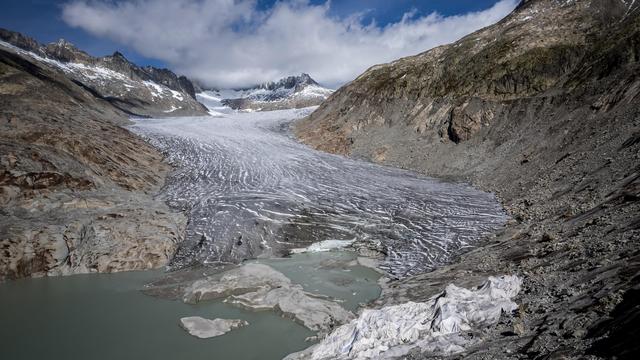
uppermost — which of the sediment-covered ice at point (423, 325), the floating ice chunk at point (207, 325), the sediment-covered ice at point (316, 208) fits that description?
the sediment-covered ice at point (316, 208)

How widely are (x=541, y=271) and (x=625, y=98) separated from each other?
1494 cm

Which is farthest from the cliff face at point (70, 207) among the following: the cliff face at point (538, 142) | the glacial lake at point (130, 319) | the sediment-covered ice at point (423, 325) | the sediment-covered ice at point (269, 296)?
the cliff face at point (538, 142)

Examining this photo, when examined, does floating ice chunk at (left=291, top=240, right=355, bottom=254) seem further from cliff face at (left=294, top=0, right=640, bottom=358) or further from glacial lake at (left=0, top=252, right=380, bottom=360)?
cliff face at (left=294, top=0, right=640, bottom=358)

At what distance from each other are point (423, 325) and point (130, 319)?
773 centimetres

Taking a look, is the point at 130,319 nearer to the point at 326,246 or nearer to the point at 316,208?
the point at 326,246

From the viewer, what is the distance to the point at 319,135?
38594 millimetres

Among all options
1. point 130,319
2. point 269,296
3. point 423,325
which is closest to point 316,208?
point 269,296

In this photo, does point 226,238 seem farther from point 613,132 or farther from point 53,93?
point 53,93

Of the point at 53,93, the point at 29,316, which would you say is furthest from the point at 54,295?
the point at 53,93

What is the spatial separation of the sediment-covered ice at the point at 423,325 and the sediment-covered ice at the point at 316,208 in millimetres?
4868

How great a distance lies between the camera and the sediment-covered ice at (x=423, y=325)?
307 inches

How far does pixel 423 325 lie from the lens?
27.6ft

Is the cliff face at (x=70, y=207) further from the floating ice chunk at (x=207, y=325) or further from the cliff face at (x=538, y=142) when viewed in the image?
the cliff face at (x=538, y=142)

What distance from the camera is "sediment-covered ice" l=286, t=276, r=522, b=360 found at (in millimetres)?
7805
